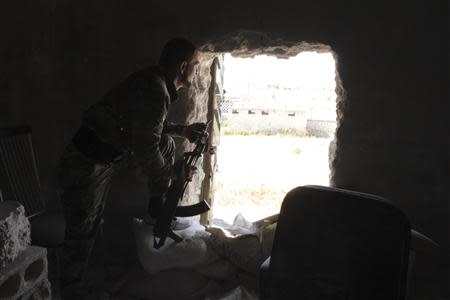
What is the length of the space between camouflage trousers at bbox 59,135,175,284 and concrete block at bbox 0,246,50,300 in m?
0.26

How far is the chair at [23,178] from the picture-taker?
2.59 meters

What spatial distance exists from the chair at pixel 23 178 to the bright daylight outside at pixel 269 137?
1785 mm

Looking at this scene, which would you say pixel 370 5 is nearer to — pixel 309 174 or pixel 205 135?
pixel 205 135

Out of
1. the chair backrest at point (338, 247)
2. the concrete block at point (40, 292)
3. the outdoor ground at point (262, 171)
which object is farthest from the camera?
the outdoor ground at point (262, 171)

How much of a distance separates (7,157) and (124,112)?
1.12 meters

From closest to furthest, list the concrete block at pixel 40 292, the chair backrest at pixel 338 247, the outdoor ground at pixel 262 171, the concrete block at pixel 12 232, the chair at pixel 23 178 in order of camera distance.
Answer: the chair backrest at pixel 338 247 < the concrete block at pixel 12 232 < the concrete block at pixel 40 292 < the chair at pixel 23 178 < the outdoor ground at pixel 262 171

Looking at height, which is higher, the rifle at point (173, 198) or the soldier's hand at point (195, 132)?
the soldier's hand at point (195, 132)

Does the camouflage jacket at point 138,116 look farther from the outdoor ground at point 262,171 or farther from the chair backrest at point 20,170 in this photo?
the outdoor ground at point 262,171

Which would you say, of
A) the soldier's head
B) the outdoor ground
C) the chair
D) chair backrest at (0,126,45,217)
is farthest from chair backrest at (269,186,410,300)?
the outdoor ground

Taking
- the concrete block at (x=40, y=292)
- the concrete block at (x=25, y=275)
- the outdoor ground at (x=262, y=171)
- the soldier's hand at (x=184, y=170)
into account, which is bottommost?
the outdoor ground at (x=262, y=171)

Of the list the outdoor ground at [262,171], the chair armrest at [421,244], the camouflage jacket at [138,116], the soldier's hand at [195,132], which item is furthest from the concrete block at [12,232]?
the outdoor ground at [262,171]

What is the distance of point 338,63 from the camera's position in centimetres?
240

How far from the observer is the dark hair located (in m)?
2.10

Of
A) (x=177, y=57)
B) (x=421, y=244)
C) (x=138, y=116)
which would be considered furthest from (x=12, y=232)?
(x=421, y=244)
